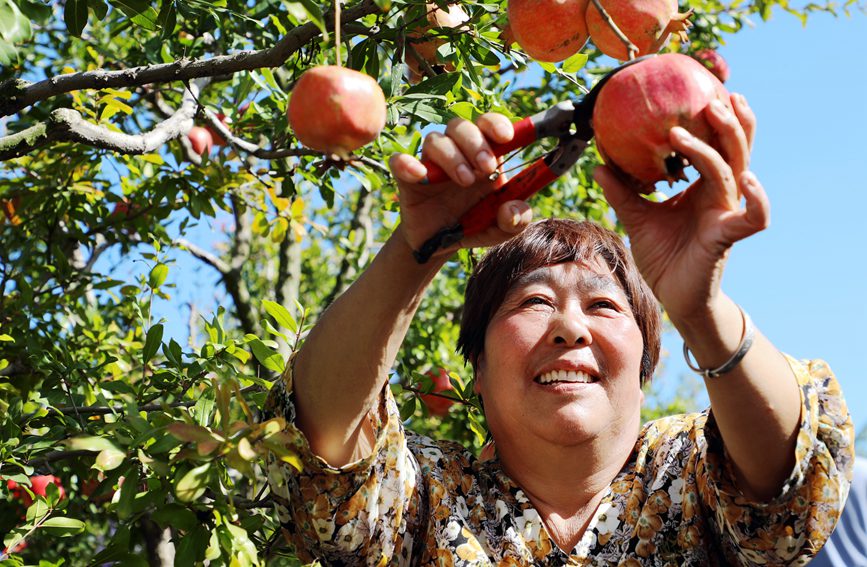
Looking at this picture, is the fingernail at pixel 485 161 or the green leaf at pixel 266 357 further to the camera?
the green leaf at pixel 266 357

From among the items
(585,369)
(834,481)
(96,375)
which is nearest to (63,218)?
(96,375)

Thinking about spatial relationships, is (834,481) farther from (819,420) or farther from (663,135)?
(663,135)

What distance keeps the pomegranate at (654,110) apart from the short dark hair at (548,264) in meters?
0.65

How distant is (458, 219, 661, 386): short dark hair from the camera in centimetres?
206

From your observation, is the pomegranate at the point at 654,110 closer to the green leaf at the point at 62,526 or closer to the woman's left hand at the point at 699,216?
the woman's left hand at the point at 699,216

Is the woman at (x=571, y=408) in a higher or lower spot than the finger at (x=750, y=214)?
lower

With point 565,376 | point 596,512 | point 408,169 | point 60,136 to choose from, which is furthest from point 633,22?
point 60,136

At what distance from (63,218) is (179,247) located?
17.9 inches

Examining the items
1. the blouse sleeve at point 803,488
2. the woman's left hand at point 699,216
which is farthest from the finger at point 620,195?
the blouse sleeve at point 803,488

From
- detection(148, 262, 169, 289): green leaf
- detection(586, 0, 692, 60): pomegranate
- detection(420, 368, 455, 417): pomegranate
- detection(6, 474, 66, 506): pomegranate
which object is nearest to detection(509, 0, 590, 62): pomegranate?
detection(586, 0, 692, 60): pomegranate

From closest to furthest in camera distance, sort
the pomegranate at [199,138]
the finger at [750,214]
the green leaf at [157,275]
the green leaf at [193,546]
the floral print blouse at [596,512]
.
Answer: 1. the finger at [750,214]
2. the floral print blouse at [596,512]
3. the green leaf at [193,546]
4. the green leaf at [157,275]
5. the pomegranate at [199,138]

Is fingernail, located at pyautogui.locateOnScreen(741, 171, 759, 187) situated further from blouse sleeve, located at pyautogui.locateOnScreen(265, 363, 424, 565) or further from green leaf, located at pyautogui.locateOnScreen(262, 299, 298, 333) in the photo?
green leaf, located at pyautogui.locateOnScreen(262, 299, 298, 333)

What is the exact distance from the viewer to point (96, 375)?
279 cm

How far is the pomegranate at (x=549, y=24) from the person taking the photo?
176cm
